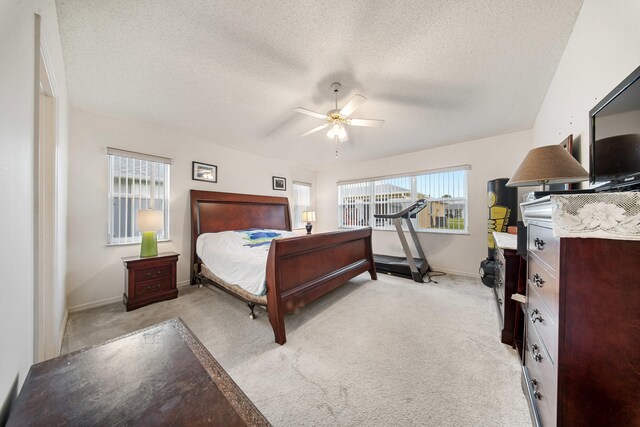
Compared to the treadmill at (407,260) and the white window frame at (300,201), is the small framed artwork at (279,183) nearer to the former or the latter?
the white window frame at (300,201)

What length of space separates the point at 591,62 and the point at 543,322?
1716mm

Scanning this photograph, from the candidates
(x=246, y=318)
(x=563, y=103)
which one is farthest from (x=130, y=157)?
(x=563, y=103)

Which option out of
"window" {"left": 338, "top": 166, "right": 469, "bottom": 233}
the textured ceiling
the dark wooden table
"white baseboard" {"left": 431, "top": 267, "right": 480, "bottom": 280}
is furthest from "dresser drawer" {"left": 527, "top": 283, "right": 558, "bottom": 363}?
"window" {"left": 338, "top": 166, "right": 469, "bottom": 233}

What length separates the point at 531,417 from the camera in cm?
122

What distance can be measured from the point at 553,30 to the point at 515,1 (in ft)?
1.67

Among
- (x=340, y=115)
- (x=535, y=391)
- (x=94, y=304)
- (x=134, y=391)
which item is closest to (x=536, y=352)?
(x=535, y=391)

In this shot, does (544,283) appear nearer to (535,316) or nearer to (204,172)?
(535,316)

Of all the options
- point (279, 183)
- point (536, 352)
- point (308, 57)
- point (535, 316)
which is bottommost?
point (536, 352)

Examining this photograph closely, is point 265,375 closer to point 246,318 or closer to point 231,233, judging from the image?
point 246,318

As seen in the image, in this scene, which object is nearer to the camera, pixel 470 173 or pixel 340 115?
pixel 340 115

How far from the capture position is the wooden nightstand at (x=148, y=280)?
2615mm

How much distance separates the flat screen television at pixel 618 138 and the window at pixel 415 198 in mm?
3033

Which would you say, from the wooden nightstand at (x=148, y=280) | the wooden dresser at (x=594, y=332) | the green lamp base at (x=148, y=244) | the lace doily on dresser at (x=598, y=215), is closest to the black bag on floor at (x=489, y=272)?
the wooden dresser at (x=594, y=332)

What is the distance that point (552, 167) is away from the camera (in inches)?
53.7
